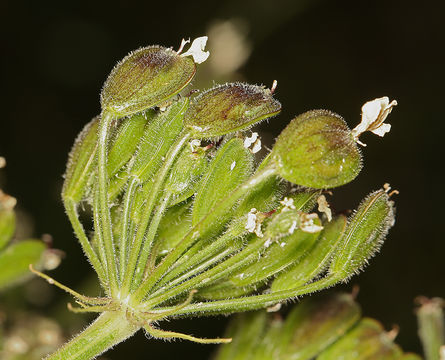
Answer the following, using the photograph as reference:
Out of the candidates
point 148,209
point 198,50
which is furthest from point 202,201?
point 198,50

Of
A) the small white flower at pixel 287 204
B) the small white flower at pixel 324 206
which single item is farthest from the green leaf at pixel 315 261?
the small white flower at pixel 287 204

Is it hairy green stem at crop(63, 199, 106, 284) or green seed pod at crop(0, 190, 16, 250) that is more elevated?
hairy green stem at crop(63, 199, 106, 284)

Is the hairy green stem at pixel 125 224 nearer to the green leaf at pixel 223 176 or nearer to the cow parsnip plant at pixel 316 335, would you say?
the green leaf at pixel 223 176

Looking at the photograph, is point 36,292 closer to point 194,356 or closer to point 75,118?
point 194,356

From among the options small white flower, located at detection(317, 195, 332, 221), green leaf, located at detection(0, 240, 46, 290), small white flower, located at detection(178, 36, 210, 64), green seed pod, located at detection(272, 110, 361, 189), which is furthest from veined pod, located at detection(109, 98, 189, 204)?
green leaf, located at detection(0, 240, 46, 290)

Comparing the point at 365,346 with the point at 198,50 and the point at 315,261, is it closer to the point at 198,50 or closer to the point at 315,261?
the point at 315,261

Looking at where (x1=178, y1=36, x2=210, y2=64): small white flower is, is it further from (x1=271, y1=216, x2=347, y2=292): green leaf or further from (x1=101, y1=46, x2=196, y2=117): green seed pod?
(x1=271, y1=216, x2=347, y2=292): green leaf

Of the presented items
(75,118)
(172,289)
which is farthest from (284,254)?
(75,118)
